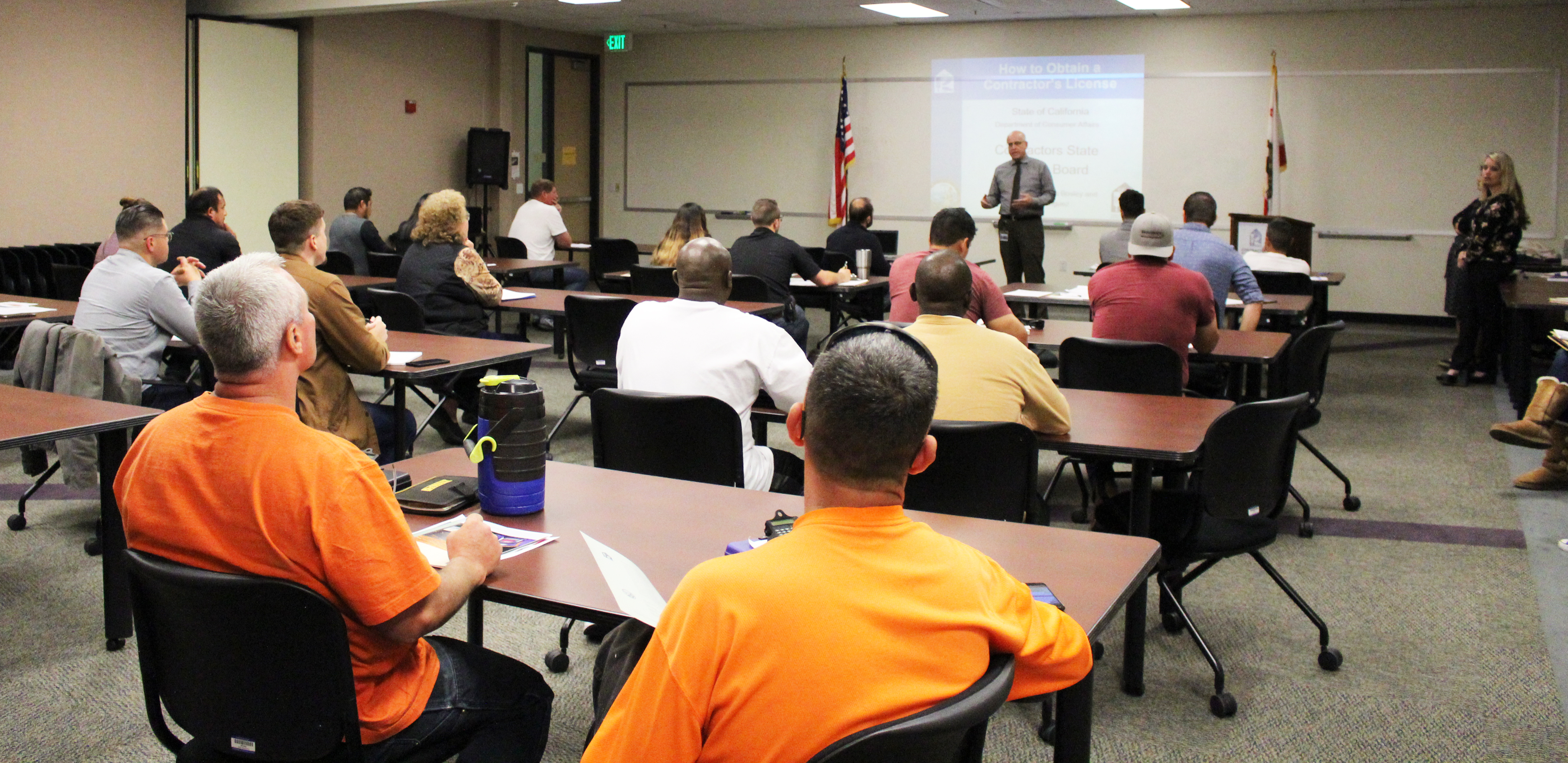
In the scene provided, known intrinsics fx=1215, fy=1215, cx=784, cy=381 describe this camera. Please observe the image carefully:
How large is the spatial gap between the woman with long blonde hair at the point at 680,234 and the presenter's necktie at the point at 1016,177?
380 cm

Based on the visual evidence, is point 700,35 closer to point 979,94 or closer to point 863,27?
point 863,27

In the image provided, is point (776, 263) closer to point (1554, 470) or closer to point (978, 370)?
point (1554, 470)

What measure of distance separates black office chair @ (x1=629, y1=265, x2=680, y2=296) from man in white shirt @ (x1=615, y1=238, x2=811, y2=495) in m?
3.43

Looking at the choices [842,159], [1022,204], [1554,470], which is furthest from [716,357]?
[842,159]

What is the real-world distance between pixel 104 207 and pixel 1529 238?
36.8 feet

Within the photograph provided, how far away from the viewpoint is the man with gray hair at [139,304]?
4469mm

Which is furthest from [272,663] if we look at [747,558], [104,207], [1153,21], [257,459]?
[1153,21]

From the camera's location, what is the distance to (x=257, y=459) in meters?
1.68

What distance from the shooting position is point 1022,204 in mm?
10016

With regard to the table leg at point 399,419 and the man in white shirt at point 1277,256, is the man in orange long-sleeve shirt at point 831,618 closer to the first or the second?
the table leg at point 399,419

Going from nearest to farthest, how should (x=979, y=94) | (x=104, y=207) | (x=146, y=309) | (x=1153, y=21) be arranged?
1. (x=146, y=309)
2. (x=104, y=207)
3. (x=1153, y=21)
4. (x=979, y=94)

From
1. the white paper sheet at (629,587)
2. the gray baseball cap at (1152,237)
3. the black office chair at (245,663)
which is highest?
the gray baseball cap at (1152,237)

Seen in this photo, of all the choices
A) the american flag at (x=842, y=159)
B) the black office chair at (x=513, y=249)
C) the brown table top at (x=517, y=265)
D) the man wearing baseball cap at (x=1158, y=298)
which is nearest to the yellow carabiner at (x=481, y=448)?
the man wearing baseball cap at (x=1158, y=298)

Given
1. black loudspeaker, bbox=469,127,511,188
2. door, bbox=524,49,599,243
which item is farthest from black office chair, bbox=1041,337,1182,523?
door, bbox=524,49,599,243
